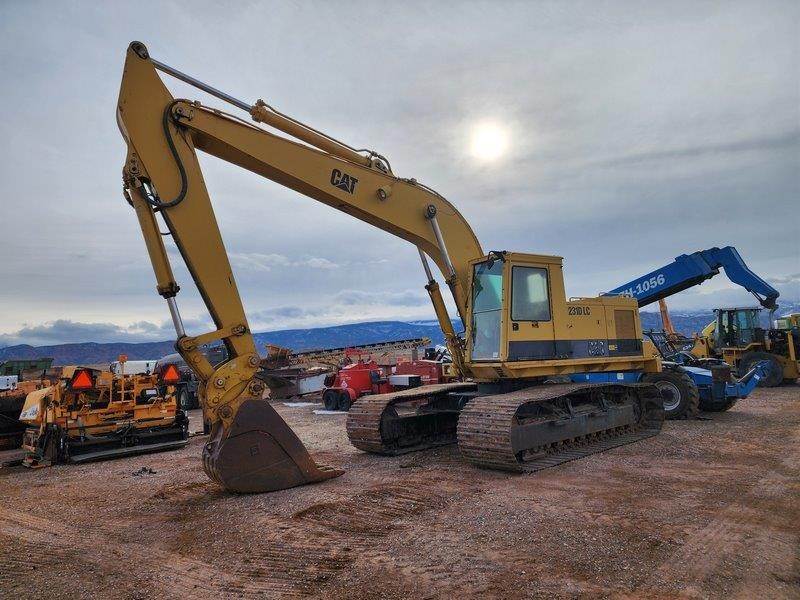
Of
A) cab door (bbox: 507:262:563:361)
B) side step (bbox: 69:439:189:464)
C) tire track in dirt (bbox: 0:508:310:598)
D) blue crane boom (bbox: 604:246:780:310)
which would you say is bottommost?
tire track in dirt (bbox: 0:508:310:598)

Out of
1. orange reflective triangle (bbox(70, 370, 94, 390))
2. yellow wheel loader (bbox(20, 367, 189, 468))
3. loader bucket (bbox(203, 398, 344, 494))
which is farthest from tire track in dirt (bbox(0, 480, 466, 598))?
orange reflective triangle (bbox(70, 370, 94, 390))

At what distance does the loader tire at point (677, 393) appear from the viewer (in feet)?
36.5

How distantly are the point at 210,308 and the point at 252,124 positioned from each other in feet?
8.04

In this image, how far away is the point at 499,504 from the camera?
5.59 m

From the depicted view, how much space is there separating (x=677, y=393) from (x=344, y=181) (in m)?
8.63

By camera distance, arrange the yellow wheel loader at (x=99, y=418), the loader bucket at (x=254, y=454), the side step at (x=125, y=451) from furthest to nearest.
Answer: the yellow wheel loader at (x=99, y=418)
the side step at (x=125, y=451)
the loader bucket at (x=254, y=454)

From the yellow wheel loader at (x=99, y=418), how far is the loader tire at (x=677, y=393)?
10.1 meters

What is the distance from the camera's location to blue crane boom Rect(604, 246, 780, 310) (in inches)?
527

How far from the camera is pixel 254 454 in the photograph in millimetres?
6156

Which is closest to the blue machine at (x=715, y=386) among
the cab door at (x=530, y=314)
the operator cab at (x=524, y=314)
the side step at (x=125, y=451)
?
the operator cab at (x=524, y=314)

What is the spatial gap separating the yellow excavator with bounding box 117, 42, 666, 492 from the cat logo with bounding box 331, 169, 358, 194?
2 centimetres

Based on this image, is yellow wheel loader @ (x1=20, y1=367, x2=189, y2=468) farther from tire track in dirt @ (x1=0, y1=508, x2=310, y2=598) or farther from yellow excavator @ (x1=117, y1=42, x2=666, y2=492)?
yellow excavator @ (x1=117, y1=42, x2=666, y2=492)

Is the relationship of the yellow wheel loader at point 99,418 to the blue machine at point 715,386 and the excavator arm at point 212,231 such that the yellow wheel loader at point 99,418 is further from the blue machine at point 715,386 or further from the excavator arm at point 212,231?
the blue machine at point 715,386

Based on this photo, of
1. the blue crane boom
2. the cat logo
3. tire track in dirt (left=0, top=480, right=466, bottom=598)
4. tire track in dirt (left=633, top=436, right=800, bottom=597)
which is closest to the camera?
tire track in dirt (left=633, top=436, right=800, bottom=597)
